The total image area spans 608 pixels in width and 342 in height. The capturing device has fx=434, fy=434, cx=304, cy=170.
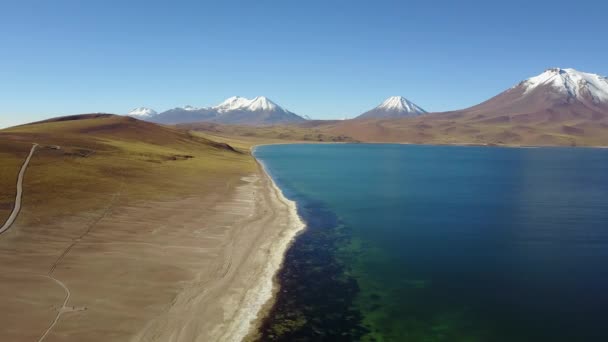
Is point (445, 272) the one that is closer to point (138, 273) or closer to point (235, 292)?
point (235, 292)

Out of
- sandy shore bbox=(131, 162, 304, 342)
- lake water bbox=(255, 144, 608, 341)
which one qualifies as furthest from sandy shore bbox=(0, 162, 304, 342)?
lake water bbox=(255, 144, 608, 341)

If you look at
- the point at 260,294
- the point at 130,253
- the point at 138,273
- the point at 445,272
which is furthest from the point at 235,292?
the point at 445,272

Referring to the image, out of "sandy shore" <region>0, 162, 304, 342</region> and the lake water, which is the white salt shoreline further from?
the lake water

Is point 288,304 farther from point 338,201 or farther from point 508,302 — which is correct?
point 338,201

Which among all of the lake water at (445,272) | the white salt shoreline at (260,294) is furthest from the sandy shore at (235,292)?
the lake water at (445,272)

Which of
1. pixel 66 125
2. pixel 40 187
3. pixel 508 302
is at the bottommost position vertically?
pixel 508 302

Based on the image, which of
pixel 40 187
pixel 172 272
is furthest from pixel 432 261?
pixel 40 187

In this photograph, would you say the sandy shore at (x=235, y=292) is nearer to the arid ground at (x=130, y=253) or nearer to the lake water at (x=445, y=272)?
the arid ground at (x=130, y=253)
